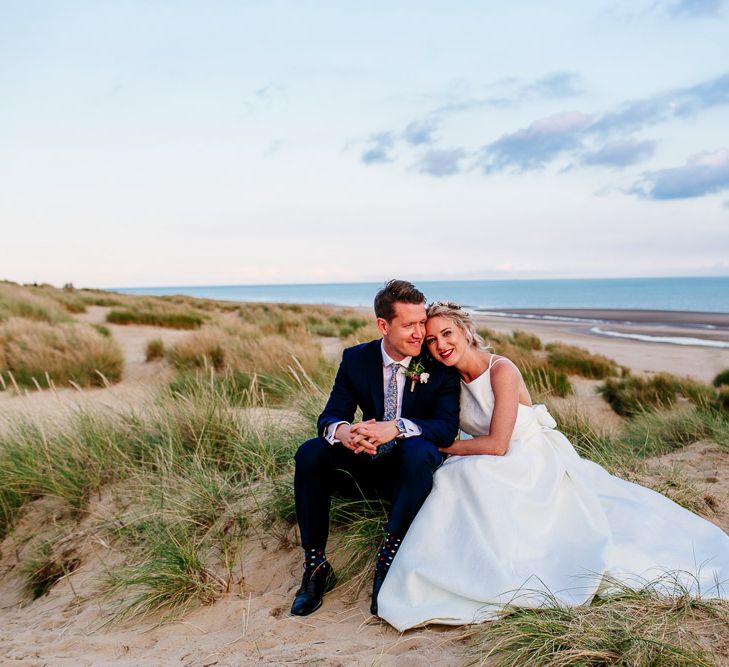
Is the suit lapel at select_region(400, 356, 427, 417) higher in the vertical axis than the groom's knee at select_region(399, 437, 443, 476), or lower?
higher

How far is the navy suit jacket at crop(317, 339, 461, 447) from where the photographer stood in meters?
4.19

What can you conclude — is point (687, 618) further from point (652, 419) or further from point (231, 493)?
point (652, 419)

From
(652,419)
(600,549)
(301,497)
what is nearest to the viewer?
(600,549)

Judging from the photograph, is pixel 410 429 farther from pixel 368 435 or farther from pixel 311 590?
pixel 311 590

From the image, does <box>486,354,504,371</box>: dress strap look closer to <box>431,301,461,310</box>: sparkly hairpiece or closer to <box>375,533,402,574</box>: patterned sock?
<box>431,301,461,310</box>: sparkly hairpiece

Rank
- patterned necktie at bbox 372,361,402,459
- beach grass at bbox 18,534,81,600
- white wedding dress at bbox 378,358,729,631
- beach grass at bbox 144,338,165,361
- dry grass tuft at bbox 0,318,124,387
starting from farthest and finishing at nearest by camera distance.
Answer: beach grass at bbox 144,338,165,361 < dry grass tuft at bbox 0,318,124,387 < beach grass at bbox 18,534,81,600 < patterned necktie at bbox 372,361,402,459 < white wedding dress at bbox 378,358,729,631

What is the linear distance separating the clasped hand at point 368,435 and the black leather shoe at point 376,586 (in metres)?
0.65

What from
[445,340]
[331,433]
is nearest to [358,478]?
[331,433]

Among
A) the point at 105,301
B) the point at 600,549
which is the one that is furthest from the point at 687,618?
the point at 105,301

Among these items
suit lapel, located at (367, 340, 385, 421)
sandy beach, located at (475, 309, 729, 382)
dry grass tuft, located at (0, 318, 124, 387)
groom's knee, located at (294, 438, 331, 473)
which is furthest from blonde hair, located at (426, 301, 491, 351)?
sandy beach, located at (475, 309, 729, 382)

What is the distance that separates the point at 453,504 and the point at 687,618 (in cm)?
122

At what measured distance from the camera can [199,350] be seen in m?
11.9

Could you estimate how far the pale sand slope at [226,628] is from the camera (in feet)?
10.7

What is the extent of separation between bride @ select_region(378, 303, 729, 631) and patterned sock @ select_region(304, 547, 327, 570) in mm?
493
